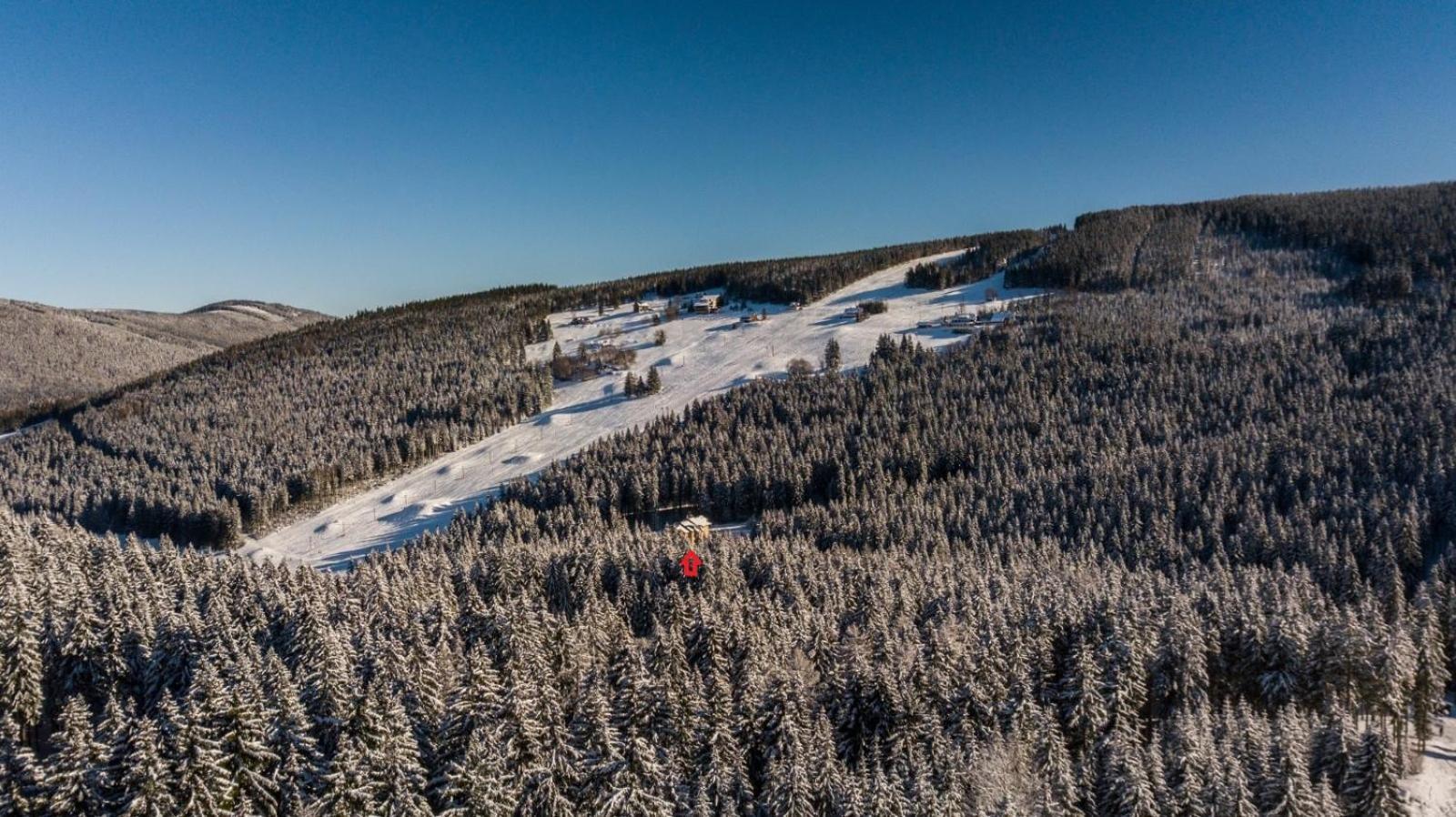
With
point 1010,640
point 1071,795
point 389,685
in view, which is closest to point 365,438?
point 389,685

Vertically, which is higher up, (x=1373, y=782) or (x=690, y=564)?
(x=690, y=564)

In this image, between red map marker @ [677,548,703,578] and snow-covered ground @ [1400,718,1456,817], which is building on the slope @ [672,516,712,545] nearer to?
red map marker @ [677,548,703,578]

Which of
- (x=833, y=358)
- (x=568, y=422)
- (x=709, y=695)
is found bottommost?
(x=709, y=695)

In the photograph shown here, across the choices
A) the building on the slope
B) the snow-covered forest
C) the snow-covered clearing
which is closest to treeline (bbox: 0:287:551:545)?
the snow-covered clearing

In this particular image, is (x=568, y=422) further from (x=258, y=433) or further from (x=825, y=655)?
(x=825, y=655)

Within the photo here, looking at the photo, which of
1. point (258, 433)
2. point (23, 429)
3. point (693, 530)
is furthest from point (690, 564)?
point (23, 429)

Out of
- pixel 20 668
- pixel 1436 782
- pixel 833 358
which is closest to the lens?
pixel 1436 782

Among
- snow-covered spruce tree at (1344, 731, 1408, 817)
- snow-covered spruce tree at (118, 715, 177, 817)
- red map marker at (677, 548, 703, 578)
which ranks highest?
snow-covered spruce tree at (118, 715, 177, 817)
